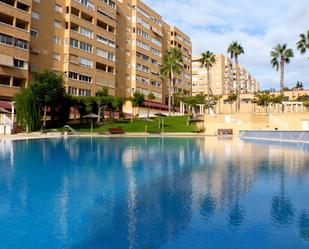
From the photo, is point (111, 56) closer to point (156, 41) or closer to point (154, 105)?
point (154, 105)

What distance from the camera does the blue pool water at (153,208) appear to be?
7.10 m

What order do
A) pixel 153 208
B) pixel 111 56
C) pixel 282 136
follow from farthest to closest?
1. pixel 111 56
2. pixel 282 136
3. pixel 153 208

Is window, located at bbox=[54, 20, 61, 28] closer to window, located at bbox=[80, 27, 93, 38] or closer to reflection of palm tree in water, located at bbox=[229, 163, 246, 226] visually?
window, located at bbox=[80, 27, 93, 38]

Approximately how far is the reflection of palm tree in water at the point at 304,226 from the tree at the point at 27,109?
45.7 m

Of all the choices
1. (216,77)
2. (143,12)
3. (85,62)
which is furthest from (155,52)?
(216,77)

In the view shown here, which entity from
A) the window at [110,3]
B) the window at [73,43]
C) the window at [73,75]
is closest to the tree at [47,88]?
the window at [73,75]

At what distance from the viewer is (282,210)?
31.0 ft

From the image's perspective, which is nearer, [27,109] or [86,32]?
[27,109]

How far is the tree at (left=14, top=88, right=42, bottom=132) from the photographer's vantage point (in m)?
47.4

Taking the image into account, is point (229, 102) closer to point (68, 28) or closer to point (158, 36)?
point (158, 36)

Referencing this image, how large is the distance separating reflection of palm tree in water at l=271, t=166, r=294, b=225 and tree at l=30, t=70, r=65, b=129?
43.7m

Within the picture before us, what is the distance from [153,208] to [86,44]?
205ft

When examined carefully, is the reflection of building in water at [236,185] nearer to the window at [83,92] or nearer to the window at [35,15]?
Answer: the window at [83,92]

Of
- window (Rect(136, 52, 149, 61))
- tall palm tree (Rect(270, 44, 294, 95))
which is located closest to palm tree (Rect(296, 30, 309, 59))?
tall palm tree (Rect(270, 44, 294, 95))
